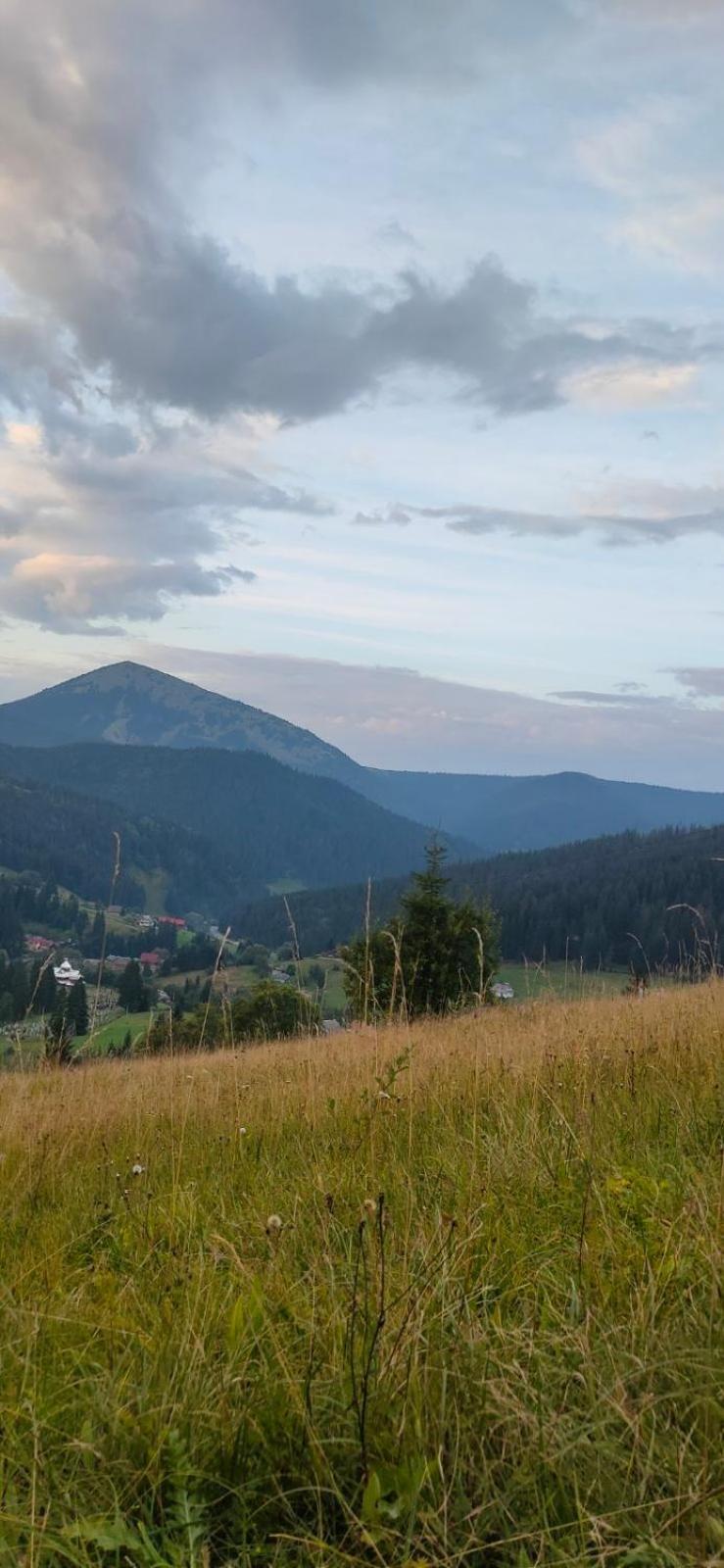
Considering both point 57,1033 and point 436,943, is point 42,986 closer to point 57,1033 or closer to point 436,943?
point 57,1033

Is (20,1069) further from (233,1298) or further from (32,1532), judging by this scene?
(32,1532)

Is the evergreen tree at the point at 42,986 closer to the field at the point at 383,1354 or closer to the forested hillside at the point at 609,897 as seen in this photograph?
the field at the point at 383,1354

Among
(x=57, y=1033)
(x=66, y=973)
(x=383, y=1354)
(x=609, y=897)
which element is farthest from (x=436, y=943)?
(x=609, y=897)

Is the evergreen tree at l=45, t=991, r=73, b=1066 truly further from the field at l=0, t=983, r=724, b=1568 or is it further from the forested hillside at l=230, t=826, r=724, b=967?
the forested hillside at l=230, t=826, r=724, b=967

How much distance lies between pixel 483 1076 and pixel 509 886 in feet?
524

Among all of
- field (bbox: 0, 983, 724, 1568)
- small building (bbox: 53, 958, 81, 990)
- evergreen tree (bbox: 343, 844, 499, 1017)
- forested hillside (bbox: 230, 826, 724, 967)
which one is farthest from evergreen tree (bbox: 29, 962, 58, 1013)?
forested hillside (bbox: 230, 826, 724, 967)

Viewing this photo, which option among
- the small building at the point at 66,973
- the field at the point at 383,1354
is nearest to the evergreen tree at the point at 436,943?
the small building at the point at 66,973

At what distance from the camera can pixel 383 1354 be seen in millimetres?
2125

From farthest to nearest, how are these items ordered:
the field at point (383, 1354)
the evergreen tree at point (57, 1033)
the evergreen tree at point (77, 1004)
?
the evergreen tree at point (57, 1033) < the evergreen tree at point (77, 1004) < the field at point (383, 1354)

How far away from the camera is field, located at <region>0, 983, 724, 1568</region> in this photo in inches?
68.5

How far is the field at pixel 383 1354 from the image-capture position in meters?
1.74

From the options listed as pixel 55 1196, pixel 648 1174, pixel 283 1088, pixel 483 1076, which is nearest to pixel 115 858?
pixel 283 1088

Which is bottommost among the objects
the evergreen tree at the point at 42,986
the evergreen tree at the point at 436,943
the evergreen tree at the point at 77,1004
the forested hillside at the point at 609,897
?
the forested hillside at the point at 609,897

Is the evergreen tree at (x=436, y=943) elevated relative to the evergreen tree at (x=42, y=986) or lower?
lower
